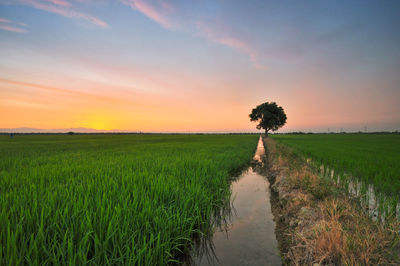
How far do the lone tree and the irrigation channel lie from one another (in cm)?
5500

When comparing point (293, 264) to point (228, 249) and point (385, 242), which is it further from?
point (385, 242)

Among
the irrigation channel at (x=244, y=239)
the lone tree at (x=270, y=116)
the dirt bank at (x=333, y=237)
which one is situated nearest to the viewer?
the dirt bank at (x=333, y=237)

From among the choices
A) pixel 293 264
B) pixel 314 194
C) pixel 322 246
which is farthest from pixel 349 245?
pixel 314 194

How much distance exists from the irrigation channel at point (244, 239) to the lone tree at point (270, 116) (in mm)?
55001

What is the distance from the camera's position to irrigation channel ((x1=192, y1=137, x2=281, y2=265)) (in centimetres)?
295

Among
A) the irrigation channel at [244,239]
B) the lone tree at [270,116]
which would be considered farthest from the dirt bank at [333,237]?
the lone tree at [270,116]

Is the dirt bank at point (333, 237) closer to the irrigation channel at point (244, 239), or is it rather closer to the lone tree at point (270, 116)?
the irrigation channel at point (244, 239)

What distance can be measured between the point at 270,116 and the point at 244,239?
2256 inches

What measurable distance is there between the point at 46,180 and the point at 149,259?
210 inches

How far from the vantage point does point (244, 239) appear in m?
3.50

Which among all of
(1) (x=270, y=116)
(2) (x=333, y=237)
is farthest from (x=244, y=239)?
(1) (x=270, y=116)

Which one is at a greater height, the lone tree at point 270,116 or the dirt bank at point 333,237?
the lone tree at point 270,116

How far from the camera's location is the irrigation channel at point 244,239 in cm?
295

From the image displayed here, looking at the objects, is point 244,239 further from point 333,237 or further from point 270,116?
point 270,116
